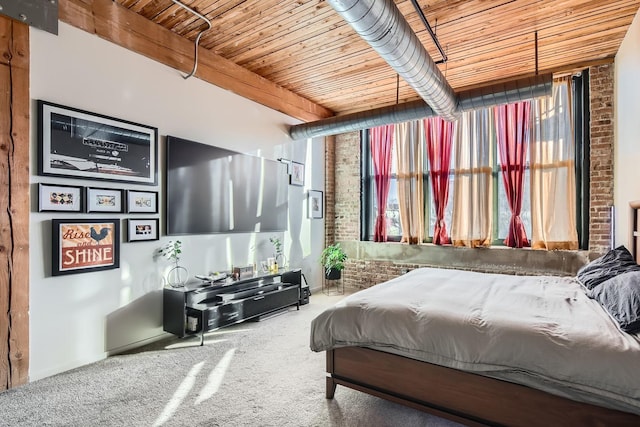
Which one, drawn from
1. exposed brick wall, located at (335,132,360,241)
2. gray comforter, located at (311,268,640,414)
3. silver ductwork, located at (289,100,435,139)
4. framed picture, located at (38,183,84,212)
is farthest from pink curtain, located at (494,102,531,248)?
framed picture, located at (38,183,84,212)

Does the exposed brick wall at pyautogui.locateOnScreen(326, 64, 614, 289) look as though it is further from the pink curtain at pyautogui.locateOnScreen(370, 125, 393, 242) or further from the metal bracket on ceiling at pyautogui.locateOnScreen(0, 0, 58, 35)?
the metal bracket on ceiling at pyautogui.locateOnScreen(0, 0, 58, 35)

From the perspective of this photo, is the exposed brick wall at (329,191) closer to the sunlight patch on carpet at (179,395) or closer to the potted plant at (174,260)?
the potted plant at (174,260)

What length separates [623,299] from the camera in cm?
202

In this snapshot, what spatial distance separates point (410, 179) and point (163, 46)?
13.0 feet

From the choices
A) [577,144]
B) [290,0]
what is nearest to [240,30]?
[290,0]

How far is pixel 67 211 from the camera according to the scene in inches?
112

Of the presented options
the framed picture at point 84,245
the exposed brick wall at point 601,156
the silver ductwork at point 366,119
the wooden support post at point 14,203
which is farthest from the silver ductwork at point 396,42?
the framed picture at point 84,245

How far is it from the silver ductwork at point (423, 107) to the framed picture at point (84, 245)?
3.00 m

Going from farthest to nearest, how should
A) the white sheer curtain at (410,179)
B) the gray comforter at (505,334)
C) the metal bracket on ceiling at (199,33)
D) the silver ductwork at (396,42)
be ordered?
1. the white sheer curtain at (410,179)
2. the metal bracket on ceiling at (199,33)
3. the silver ductwork at (396,42)
4. the gray comforter at (505,334)

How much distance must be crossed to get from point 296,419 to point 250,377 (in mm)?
705

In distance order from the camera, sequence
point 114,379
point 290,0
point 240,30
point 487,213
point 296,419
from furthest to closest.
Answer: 1. point 487,213
2. point 240,30
3. point 290,0
4. point 114,379
5. point 296,419

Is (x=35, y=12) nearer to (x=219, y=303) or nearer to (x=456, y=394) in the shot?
(x=219, y=303)

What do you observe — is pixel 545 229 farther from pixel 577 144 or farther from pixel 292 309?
pixel 292 309

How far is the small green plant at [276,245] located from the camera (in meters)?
4.96
